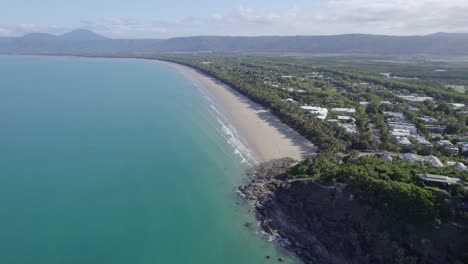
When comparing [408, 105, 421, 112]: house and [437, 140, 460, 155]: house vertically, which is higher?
[408, 105, 421, 112]: house

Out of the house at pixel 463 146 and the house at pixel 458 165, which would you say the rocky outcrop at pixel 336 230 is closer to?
the house at pixel 458 165

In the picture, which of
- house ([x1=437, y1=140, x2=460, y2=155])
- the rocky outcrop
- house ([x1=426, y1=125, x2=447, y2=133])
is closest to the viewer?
the rocky outcrop

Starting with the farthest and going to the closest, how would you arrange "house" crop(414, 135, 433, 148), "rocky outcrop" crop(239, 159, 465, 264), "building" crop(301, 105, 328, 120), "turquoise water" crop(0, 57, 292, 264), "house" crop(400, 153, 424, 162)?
"building" crop(301, 105, 328, 120)
"house" crop(414, 135, 433, 148)
"house" crop(400, 153, 424, 162)
"turquoise water" crop(0, 57, 292, 264)
"rocky outcrop" crop(239, 159, 465, 264)

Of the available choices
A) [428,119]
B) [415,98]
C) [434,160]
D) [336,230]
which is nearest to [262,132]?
[434,160]

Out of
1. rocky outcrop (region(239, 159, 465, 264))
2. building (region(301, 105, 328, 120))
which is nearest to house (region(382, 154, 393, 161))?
rocky outcrop (region(239, 159, 465, 264))

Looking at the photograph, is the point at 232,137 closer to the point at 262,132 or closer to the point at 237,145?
the point at 237,145

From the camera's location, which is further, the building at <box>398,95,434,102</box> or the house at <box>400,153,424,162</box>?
the building at <box>398,95,434,102</box>

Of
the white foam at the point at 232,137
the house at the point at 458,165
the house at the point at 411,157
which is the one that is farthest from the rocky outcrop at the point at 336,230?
the house at the point at 458,165

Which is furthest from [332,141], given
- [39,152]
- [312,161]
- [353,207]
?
[39,152]

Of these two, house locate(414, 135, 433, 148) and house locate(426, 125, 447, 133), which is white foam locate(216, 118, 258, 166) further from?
house locate(426, 125, 447, 133)
